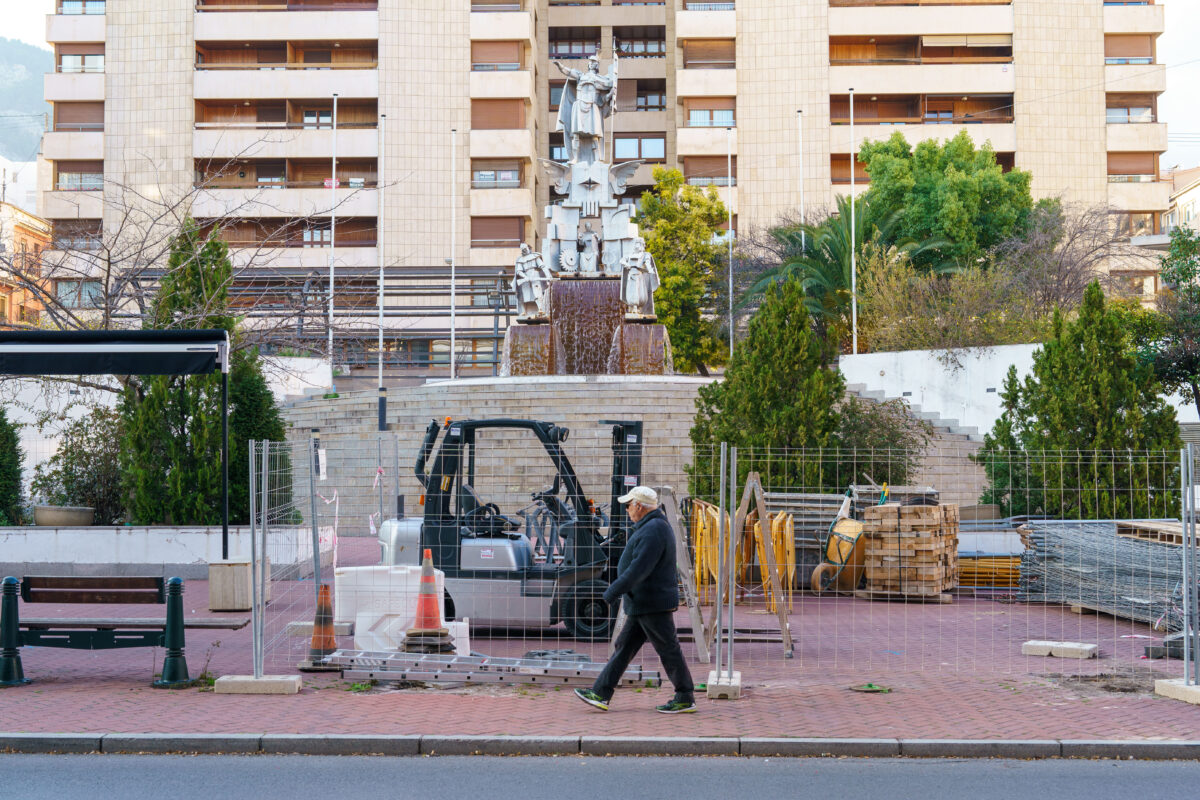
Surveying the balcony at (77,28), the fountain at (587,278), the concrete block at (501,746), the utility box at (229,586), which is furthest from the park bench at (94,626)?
the balcony at (77,28)

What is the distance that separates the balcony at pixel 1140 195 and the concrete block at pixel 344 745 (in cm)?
5697

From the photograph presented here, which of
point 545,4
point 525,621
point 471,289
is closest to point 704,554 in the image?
point 525,621

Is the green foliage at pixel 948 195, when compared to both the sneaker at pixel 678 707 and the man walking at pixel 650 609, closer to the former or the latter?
the man walking at pixel 650 609

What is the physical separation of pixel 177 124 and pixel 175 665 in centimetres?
5235

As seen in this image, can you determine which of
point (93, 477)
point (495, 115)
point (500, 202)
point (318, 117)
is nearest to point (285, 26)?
point (318, 117)

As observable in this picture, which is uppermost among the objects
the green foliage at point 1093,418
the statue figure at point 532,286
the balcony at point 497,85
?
the balcony at point 497,85

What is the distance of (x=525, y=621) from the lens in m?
11.4

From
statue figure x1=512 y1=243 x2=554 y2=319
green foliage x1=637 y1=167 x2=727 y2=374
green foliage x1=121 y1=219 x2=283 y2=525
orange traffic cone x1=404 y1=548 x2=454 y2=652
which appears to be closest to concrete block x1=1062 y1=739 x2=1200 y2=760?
orange traffic cone x1=404 y1=548 x2=454 y2=652

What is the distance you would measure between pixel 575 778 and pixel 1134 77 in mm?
59341

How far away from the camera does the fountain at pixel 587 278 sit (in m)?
31.5

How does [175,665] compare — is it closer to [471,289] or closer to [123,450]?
[123,450]

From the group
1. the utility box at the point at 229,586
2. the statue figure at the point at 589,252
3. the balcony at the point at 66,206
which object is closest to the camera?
the utility box at the point at 229,586

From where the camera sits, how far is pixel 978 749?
763 cm

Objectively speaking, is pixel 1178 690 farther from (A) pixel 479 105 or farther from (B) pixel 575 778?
(A) pixel 479 105
